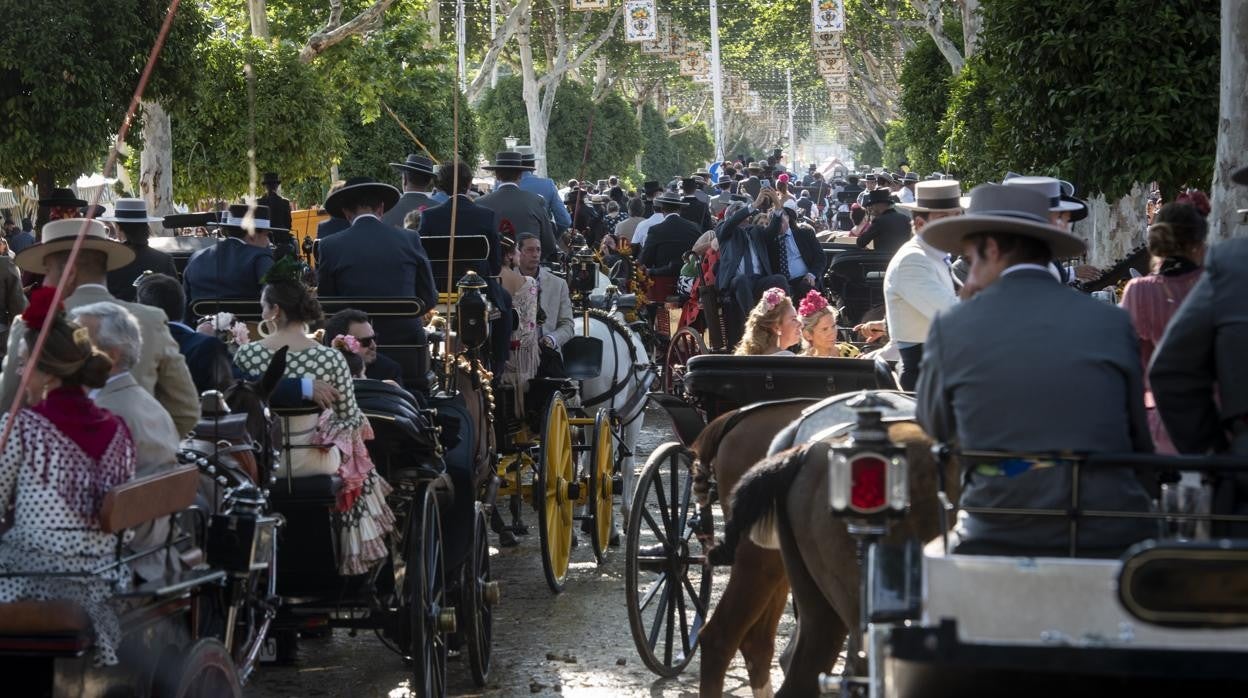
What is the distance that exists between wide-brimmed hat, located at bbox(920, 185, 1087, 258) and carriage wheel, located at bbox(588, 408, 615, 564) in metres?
5.29

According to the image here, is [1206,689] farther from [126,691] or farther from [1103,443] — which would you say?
[126,691]

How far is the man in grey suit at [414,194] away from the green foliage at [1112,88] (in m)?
4.52

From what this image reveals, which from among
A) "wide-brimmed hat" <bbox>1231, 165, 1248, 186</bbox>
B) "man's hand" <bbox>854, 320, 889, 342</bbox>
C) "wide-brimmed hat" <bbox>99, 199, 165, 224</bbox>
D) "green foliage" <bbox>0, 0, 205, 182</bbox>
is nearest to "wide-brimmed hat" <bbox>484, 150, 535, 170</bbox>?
"wide-brimmed hat" <bbox>99, 199, 165, 224</bbox>

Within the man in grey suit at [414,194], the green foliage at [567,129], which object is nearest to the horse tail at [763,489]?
the man in grey suit at [414,194]

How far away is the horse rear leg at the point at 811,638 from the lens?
21.1 ft

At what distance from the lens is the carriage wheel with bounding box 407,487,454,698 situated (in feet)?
23.4

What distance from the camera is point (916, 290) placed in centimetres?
807

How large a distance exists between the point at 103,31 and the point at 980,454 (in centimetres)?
1327

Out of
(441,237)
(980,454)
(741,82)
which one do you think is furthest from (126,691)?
(741,82)

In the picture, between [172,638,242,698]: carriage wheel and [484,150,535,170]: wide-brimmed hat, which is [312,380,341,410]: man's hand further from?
[484,150,535,170]: wide-brimmed hat

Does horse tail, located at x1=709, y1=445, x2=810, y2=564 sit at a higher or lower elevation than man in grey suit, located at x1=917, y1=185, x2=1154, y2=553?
lower

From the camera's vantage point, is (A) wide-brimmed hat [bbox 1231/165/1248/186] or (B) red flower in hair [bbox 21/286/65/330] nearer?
(B) red flower in hair [bbox 21/286/65/330]

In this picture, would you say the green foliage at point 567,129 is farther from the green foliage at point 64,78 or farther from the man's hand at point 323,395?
the man's hand at point 323,395

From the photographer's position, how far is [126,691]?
498 centimetres
